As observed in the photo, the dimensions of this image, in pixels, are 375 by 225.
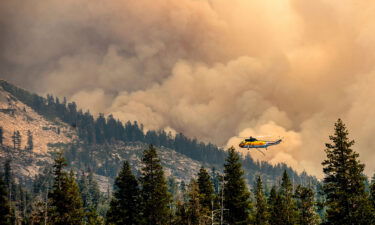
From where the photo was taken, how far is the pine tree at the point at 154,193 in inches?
2997

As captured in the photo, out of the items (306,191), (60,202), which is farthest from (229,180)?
(60,202)

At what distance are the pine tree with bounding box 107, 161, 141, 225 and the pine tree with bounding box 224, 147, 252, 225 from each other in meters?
17.2

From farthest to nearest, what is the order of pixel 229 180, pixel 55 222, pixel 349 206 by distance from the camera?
pixel 229 180, pixel 55 222, pixel 349 206

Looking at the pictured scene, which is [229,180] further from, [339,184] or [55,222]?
[55,222]

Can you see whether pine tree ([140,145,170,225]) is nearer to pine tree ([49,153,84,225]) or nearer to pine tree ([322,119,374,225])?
pine tree ([49,153,84,225])

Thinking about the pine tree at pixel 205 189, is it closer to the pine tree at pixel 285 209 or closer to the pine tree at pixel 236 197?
the pine tree at pixel 236 197

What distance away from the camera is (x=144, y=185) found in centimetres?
7688

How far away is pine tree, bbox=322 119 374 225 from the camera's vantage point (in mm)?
54625

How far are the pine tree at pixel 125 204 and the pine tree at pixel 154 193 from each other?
5.57 feet

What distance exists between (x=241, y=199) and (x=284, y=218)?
1540 cm

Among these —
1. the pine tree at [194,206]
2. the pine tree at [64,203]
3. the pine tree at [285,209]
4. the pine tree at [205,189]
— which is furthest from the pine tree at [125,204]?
the pine tree at [285,209]

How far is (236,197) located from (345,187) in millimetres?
18965

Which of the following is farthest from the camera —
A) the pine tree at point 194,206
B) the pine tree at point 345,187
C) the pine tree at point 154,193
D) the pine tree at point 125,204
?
the pine tree at point 154,193

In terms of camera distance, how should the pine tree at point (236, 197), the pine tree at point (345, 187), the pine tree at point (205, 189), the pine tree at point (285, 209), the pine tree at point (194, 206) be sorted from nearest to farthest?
the pine tree at point (345, 187), the pine tree at point (194, 206), the pine tree at point (236, 197), the pine tree at point (205, 189), the pine tree at point (285, 209)
